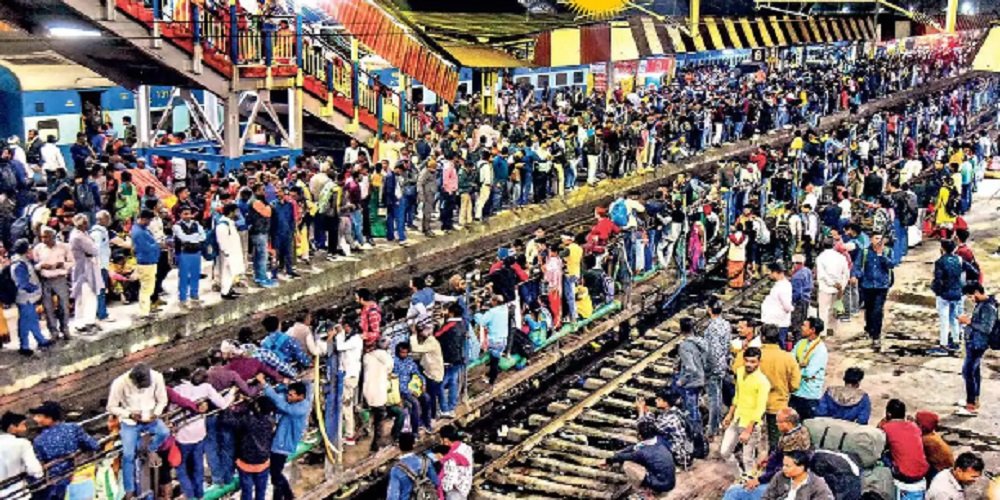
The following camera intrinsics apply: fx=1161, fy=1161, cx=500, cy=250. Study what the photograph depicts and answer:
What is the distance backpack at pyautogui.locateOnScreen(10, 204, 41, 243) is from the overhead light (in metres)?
3.47

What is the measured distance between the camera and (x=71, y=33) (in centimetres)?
1970

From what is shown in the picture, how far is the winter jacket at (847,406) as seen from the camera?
10.4 m

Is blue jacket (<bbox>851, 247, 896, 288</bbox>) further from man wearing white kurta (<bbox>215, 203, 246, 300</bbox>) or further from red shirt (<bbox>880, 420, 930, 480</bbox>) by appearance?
man wearing white kurta (<bbox>215, 203, 246, 300</bbox>)

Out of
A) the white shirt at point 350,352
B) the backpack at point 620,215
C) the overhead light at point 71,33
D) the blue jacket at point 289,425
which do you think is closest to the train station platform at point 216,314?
the backpack at point 620,215

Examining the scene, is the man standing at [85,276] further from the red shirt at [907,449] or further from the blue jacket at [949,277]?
the blue jacket at [949,277]

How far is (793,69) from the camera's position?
5231 centimetres

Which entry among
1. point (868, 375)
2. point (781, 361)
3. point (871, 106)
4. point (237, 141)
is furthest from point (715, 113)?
point (781, 361)

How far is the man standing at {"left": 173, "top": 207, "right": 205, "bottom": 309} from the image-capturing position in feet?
51.4

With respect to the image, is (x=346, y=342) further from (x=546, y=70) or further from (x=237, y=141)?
(x=546, y=70)

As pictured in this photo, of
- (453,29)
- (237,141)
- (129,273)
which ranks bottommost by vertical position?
(129,273)

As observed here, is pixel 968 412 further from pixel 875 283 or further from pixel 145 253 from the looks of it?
pixel 145 253

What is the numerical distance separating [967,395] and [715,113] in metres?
20.7

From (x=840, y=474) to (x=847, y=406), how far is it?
170 centimetres

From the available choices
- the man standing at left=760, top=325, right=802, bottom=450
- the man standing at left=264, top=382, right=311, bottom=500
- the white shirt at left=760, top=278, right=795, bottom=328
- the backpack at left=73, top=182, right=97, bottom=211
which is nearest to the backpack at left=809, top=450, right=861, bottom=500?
the man standing at left=760, top=325, right=802, bottom=450
